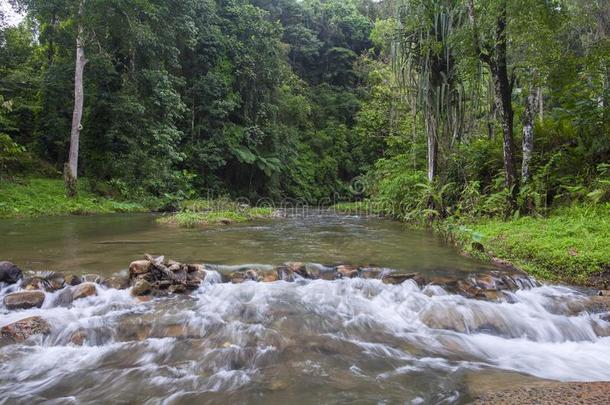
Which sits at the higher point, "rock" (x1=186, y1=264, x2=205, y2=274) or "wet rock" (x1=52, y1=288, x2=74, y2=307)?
"rock" (x1=186, y1=264, x2=205, y2=274)

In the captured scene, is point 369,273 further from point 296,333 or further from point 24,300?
point 24,300

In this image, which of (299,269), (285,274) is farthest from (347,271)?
(285,274)

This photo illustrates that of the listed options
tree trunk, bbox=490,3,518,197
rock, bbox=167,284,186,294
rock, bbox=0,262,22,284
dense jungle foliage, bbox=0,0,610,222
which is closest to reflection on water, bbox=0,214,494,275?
rock, bbox=0,262,22,284

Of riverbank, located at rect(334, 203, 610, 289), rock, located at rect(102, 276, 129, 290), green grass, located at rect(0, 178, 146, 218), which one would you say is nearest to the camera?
rock, located at rect(102, 276, 129, 290)

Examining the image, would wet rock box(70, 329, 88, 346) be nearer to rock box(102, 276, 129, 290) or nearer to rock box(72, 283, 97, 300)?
rock box(72, 283, 97, 300)

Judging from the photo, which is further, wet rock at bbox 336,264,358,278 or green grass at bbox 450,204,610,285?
wet rock at bbox 336,264,358,278

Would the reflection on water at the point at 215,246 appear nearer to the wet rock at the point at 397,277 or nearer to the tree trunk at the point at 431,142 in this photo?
the wet rock at the point at 397,277

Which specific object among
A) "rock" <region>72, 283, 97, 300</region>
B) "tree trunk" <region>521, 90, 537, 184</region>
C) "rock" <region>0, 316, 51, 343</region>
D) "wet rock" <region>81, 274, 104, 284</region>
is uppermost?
"tree trunk" <region>521, 90, 537, 184</region>

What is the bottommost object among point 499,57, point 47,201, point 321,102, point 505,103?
point 47,201

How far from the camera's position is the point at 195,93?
21062 millimetres

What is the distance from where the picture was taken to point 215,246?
26.8ft

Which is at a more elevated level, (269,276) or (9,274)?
(9,274)

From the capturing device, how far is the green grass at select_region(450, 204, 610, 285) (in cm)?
568

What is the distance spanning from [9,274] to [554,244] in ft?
25.1
